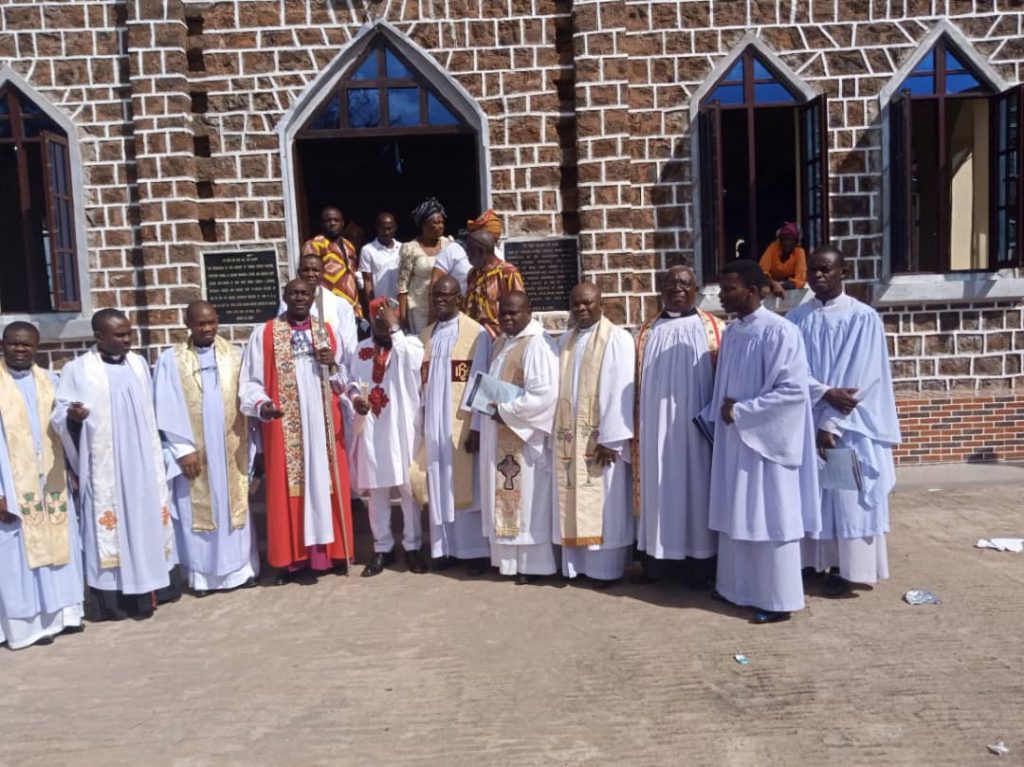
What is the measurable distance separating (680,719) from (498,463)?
2255mm

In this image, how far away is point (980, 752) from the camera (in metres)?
3.34

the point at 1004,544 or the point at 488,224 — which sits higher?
the point at 488,224

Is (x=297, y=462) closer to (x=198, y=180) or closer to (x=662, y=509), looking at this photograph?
(x=662, y=509)

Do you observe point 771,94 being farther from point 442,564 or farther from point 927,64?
point 442,564

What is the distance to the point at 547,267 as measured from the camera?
8.12 m

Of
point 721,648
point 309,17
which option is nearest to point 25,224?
point 309,17

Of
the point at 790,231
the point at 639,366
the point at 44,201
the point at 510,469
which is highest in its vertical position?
the point at 44,201

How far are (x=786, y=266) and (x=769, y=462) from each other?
381 centimetres

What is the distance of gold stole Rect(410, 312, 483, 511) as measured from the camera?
5.80 metres

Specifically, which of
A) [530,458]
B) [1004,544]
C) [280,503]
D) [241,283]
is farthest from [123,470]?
[1004,544]

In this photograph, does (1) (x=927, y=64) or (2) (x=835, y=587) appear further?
(1) (x=927, y=64)

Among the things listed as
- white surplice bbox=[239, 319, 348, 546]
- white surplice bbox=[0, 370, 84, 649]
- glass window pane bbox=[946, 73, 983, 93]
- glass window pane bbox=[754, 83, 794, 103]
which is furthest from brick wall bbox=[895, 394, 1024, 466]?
white surplice bbox=[0, 370, 84, 649]

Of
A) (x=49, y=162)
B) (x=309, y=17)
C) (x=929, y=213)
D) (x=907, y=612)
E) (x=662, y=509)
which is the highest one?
(x=309, y=17)

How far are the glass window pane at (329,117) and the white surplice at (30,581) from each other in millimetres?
4092
